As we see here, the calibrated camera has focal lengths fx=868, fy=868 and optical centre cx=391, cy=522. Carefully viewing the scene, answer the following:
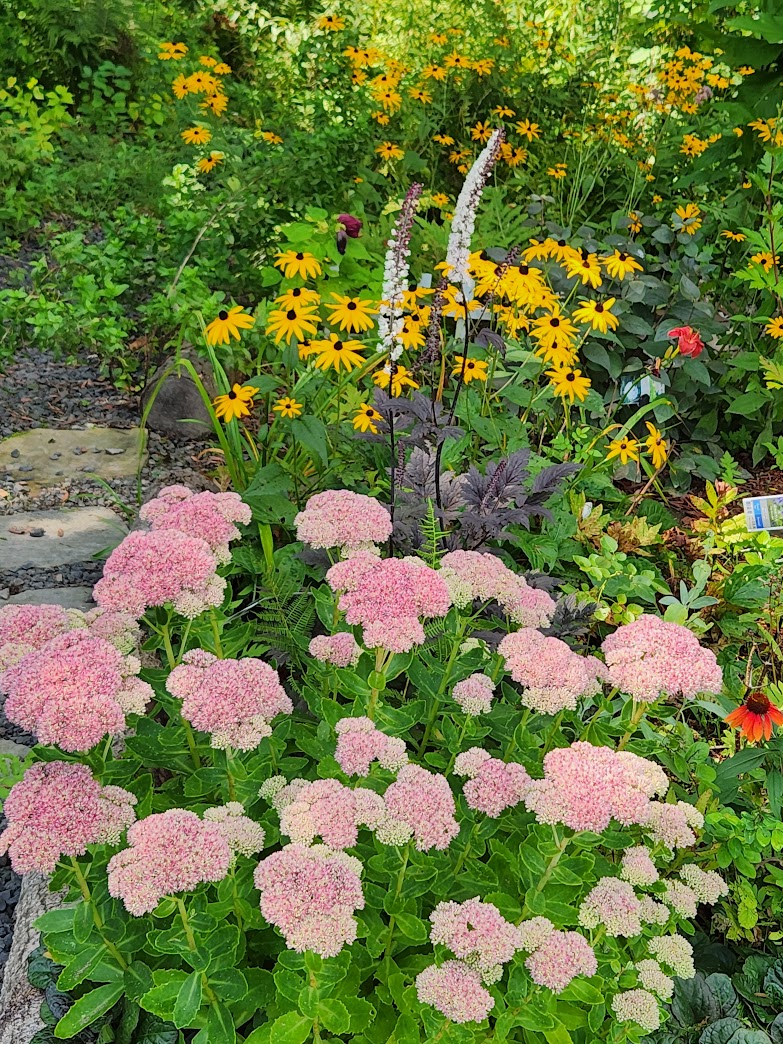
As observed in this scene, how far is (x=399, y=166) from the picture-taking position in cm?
426

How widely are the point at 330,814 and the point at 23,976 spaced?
0.75 m

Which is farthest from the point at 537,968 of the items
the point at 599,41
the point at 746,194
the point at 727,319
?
the point at 599,41

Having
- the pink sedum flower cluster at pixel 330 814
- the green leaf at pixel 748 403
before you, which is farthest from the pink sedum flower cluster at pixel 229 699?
the green leaf at pixel 748 403

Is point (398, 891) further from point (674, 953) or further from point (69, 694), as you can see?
point (69, 694)

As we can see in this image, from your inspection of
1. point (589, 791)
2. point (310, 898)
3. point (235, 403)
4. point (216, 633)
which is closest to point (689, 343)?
point (235, 403)

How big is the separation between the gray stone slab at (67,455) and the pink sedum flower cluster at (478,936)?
202cm

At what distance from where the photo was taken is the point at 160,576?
1238 millimetres

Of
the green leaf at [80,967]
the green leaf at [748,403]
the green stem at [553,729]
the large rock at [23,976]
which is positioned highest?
the green stem at [553,729]

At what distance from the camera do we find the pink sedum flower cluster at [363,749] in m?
1.13

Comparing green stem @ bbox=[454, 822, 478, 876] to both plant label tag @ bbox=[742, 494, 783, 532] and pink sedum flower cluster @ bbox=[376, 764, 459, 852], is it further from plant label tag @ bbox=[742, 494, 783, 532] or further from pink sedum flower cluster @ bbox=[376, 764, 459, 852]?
plant label tag @ bbox=[742, 494, 783, 532]

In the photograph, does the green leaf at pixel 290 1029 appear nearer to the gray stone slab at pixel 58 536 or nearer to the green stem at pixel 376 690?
the green stem at pixel 376 690

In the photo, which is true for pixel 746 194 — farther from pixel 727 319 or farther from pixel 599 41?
pixel 599 41

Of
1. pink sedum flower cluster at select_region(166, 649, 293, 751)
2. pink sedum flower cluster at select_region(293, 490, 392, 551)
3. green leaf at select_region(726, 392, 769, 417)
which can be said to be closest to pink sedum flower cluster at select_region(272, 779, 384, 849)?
pink sedum flower cluster at select_region(166, 649, 293, 751)

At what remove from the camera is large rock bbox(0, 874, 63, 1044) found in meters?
1.35
